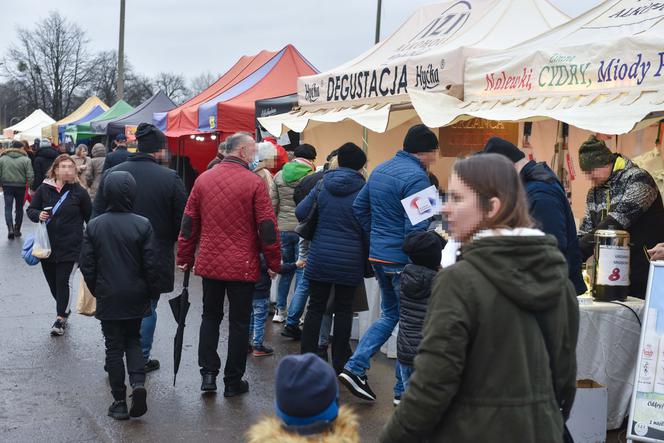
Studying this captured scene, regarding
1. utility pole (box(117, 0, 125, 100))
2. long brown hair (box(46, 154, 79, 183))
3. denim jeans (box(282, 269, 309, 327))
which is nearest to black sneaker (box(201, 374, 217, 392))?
denim jeans (box(282, 269, 309, 327))

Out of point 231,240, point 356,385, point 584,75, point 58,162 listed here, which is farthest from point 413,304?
point 58,162

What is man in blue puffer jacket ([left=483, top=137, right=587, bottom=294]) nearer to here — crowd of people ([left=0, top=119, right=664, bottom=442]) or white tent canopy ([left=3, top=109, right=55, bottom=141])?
crowd of people ([left=0, top=119, right=664, bottom=442])

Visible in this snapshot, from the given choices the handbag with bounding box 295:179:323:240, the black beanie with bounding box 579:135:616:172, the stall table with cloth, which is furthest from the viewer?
the handbag with bounding box 295:179:323:240

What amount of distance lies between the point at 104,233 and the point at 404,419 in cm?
341

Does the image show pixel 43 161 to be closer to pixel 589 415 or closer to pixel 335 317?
pixel 335 317

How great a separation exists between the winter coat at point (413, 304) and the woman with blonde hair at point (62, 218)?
12.7 feet

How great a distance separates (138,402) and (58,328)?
2740mm

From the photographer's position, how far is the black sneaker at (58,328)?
7.57m

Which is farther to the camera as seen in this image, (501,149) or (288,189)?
(288,189)

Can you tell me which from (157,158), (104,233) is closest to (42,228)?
(157,158)

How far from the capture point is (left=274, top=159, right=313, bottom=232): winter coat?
790 centimetres

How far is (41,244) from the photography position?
7.45m

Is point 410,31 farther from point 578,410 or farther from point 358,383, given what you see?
point 578,410

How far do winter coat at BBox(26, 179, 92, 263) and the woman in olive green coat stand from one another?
19.2ft
